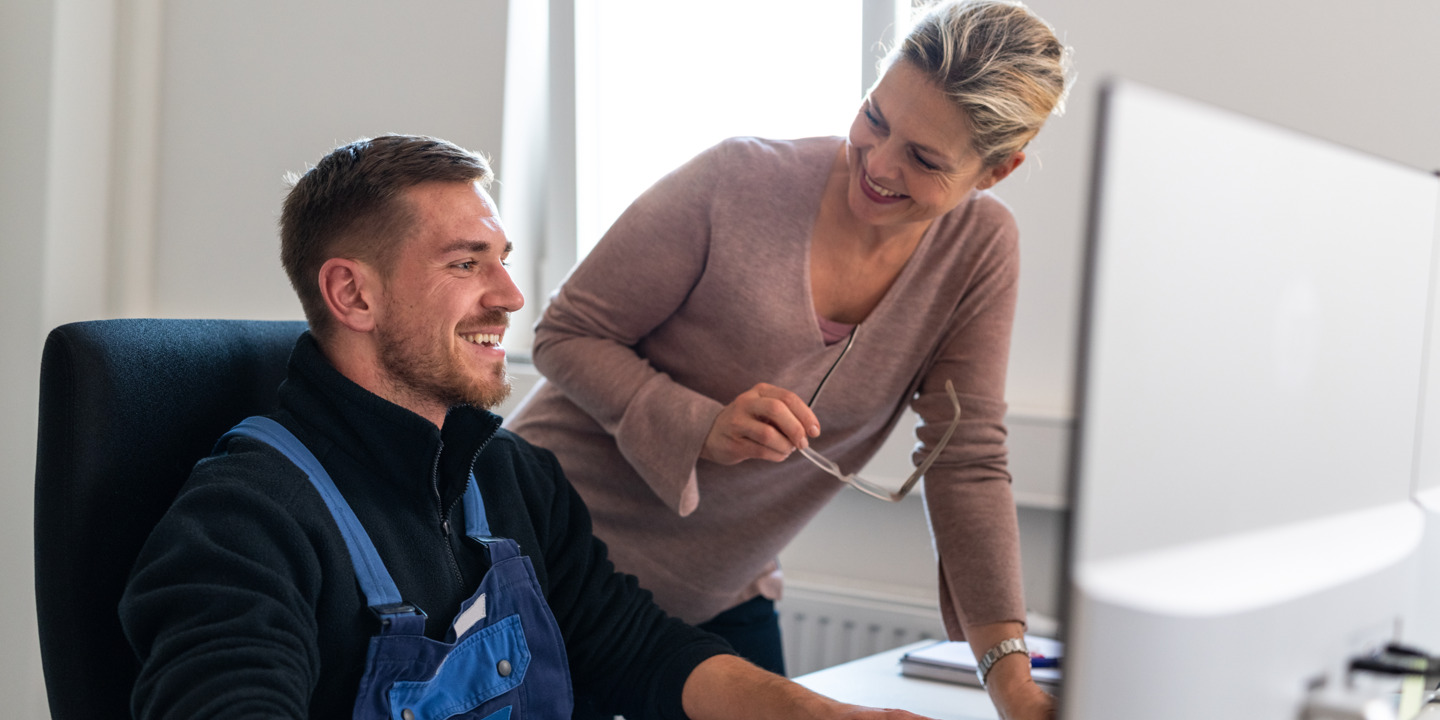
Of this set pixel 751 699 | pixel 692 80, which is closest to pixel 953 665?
pixel 751 699

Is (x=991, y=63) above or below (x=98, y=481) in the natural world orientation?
above

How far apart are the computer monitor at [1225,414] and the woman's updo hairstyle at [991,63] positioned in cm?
54

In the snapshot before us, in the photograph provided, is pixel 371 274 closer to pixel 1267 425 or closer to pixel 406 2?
pixel 1267 425

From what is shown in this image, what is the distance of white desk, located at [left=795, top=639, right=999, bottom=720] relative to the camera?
1194 mm

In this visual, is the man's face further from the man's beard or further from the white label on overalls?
the white label on overalls

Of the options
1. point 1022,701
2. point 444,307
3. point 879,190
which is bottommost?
point 1022,701

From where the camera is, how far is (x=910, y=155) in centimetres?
115

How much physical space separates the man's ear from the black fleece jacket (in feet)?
0.22

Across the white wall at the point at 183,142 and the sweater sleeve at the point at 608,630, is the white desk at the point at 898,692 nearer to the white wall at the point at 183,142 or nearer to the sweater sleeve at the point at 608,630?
the sweater sleeve at the point at 608,630

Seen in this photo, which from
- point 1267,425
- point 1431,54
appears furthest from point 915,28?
point 1431,54

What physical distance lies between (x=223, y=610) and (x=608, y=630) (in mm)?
461

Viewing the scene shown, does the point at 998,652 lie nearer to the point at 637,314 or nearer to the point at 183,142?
the point at 637,314

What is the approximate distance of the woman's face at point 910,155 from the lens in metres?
1.13

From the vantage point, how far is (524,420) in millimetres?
1438
